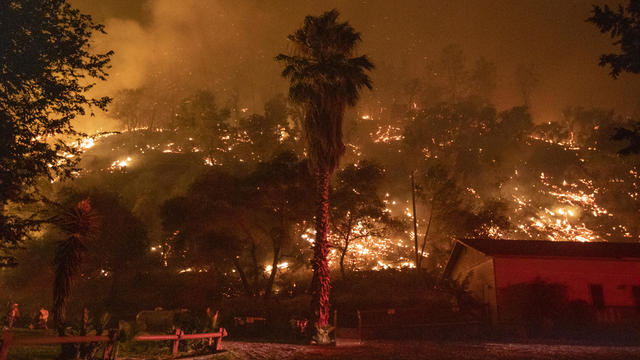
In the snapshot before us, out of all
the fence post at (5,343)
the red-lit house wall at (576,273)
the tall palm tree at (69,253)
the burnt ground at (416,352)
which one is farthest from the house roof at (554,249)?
the fence post at (5,343)

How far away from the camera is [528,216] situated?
228 feet

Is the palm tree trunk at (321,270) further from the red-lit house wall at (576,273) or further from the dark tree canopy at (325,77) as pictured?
the red-lit house wall at (576,273)

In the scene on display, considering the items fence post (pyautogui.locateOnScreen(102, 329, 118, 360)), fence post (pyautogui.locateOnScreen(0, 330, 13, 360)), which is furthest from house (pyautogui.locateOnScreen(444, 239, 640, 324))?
fence post (pyautogui.locateOnScreen(0, 330, 13, 360))

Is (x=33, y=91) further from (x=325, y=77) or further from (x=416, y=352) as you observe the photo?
(x=416, y=352)

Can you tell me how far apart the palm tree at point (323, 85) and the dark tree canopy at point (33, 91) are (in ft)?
33.1

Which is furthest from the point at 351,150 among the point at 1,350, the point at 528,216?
the point at 1,350

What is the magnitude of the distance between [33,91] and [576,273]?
32356 millimetres

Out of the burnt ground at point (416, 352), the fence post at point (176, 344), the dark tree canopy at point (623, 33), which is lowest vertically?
the burnt ground at point (416, 352)

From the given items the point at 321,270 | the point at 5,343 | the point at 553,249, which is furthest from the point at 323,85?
the point at 553,249

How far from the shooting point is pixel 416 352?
629 inches

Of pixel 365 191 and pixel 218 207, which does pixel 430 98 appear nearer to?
pixel 365 191

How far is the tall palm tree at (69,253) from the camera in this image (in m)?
14.9

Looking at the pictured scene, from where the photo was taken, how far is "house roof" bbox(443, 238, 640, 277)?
2684 cm

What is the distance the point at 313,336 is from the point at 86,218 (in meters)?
11.6
